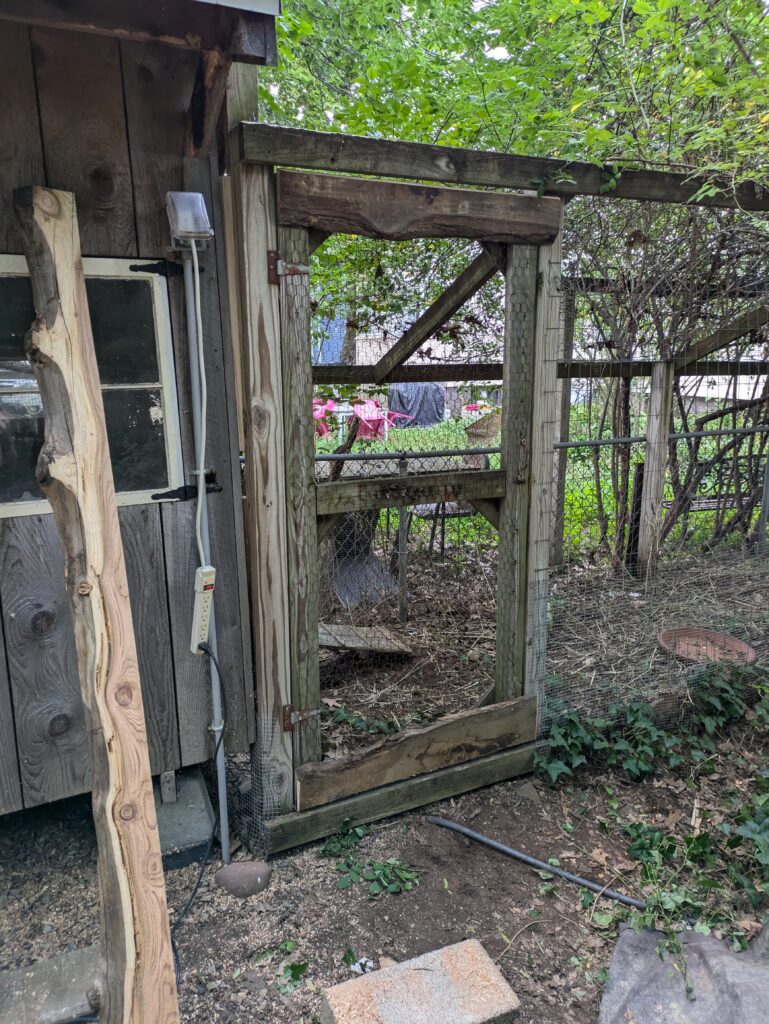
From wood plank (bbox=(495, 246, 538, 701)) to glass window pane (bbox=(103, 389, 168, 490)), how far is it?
1.38 m

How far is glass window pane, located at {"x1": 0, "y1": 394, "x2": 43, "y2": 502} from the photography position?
1.94 metres

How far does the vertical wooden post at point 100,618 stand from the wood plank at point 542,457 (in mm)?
1719

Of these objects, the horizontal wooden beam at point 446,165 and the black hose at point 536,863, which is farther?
the black hose at point 536,863

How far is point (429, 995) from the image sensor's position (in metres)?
1.77

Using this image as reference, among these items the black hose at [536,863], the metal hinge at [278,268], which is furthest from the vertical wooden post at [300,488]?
the black hose at [536,863]

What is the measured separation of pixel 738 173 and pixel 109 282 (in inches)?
114

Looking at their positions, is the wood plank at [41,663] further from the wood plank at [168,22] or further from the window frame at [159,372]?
the wood plank at [168,22]

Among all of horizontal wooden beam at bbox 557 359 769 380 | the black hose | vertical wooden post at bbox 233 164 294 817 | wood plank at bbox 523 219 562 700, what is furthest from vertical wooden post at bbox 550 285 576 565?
vertical wooden post at bbox 233 164 294 817

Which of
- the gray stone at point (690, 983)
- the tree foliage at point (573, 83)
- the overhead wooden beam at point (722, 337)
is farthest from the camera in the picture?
the overhead wooden beam at point (722, 337)

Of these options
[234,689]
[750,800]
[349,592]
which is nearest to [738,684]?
[750,800]

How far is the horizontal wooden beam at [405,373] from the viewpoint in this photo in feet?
11.1

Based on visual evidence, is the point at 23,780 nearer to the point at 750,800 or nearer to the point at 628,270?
the point at 750,800

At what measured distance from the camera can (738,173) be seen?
3074 millimetres

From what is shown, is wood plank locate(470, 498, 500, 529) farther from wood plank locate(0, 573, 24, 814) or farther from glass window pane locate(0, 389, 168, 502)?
wood plank locate(0, 573, 24, 814)
